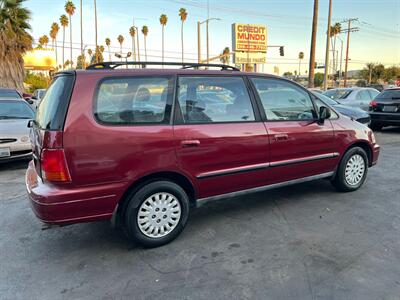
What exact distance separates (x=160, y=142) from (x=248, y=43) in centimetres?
3405

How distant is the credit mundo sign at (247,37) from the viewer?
34531 millimetres

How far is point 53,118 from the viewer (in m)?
2.94

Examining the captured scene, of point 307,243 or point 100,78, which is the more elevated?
point 100,78

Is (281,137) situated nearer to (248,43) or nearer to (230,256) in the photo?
(230,256)

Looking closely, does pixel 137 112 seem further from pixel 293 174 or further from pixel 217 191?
pixel 293 174

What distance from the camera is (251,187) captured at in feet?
13.0

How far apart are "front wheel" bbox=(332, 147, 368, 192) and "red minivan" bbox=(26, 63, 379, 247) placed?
62 centimetres

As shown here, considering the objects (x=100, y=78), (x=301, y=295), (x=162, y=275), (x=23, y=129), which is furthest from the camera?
(x=23, y=129)

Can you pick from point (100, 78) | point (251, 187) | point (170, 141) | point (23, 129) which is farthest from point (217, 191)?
point (23, 129)

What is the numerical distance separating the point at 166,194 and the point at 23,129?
4545mm

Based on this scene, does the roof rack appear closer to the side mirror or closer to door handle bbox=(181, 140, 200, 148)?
door handle bbox=(181, 140, 200, 148)

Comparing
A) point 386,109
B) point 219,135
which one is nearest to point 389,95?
point 386,109

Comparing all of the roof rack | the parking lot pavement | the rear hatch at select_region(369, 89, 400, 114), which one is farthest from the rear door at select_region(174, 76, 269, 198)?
the rear hatch at select_region(369, 89, 400, 114)

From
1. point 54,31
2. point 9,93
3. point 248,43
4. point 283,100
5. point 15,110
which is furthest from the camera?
point 54,31
